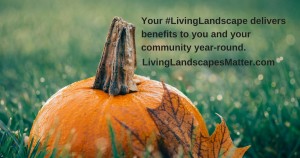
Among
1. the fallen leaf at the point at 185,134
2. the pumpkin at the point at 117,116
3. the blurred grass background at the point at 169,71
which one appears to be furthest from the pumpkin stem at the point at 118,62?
the blurred grass background at the point at 169,71

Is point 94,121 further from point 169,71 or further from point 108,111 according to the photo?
point 169,71

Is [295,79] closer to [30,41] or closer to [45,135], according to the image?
[45,135]

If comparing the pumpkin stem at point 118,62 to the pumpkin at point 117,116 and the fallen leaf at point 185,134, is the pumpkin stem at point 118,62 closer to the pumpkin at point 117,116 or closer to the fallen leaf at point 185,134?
the pumpkin at point 117,116

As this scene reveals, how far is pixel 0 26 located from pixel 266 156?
5.12 metres

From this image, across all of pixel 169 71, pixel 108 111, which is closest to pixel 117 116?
pixel 108 111

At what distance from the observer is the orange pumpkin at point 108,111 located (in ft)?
5.65

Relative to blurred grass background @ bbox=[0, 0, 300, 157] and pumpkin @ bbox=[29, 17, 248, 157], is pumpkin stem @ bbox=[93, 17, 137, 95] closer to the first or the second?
pumpkin @ bbox=[29, 17, 248, 157]

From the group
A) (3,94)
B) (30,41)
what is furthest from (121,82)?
(30,41)

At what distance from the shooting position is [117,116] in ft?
5.82

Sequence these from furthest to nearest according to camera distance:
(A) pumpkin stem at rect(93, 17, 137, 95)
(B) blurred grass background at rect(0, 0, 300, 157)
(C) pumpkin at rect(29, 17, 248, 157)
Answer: (B) blurred grass background at rect(0, 0, 300, 157) → (A) pumpkin stem at rect(93, 17, 137, 95) → (C) pumpkin at rect(29, 17, 248, 157)

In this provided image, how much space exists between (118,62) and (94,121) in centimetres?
29

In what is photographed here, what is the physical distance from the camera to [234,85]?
3.87 metres

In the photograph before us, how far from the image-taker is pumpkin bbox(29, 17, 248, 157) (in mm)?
1718

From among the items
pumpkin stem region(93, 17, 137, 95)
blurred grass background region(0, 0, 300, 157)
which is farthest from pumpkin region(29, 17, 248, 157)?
blurred grass background region(0, 0, 300, 157)
